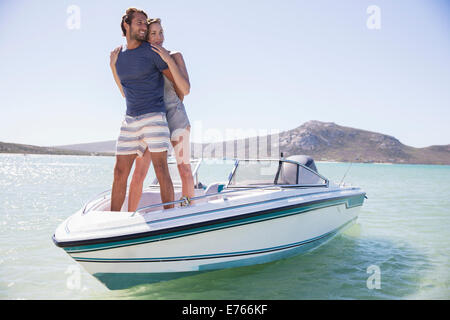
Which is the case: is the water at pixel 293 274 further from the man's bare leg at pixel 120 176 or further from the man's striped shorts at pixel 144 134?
the man's striped shorts at pixel 144 134

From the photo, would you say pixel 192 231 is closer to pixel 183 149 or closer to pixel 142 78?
pixel 183 149

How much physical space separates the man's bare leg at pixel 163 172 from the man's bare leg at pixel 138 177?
0.27 metres

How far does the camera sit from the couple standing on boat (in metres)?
3.04

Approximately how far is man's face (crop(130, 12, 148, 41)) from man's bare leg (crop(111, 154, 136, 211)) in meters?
1.08

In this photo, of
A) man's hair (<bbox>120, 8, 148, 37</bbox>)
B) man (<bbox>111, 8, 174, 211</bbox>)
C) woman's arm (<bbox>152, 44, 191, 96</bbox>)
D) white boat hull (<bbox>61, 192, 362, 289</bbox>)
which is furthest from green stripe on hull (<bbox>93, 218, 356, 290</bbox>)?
man's hair (<bbox>120, 8, 148, 37</bbox>)

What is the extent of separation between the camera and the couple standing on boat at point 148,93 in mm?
3045

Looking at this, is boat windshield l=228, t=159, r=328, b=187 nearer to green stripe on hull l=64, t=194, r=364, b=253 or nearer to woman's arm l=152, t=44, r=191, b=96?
green stripe on hull l=64, t=194, r=364, b=253

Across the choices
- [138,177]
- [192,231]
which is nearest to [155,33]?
[138,177]

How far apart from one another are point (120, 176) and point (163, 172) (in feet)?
1.41
